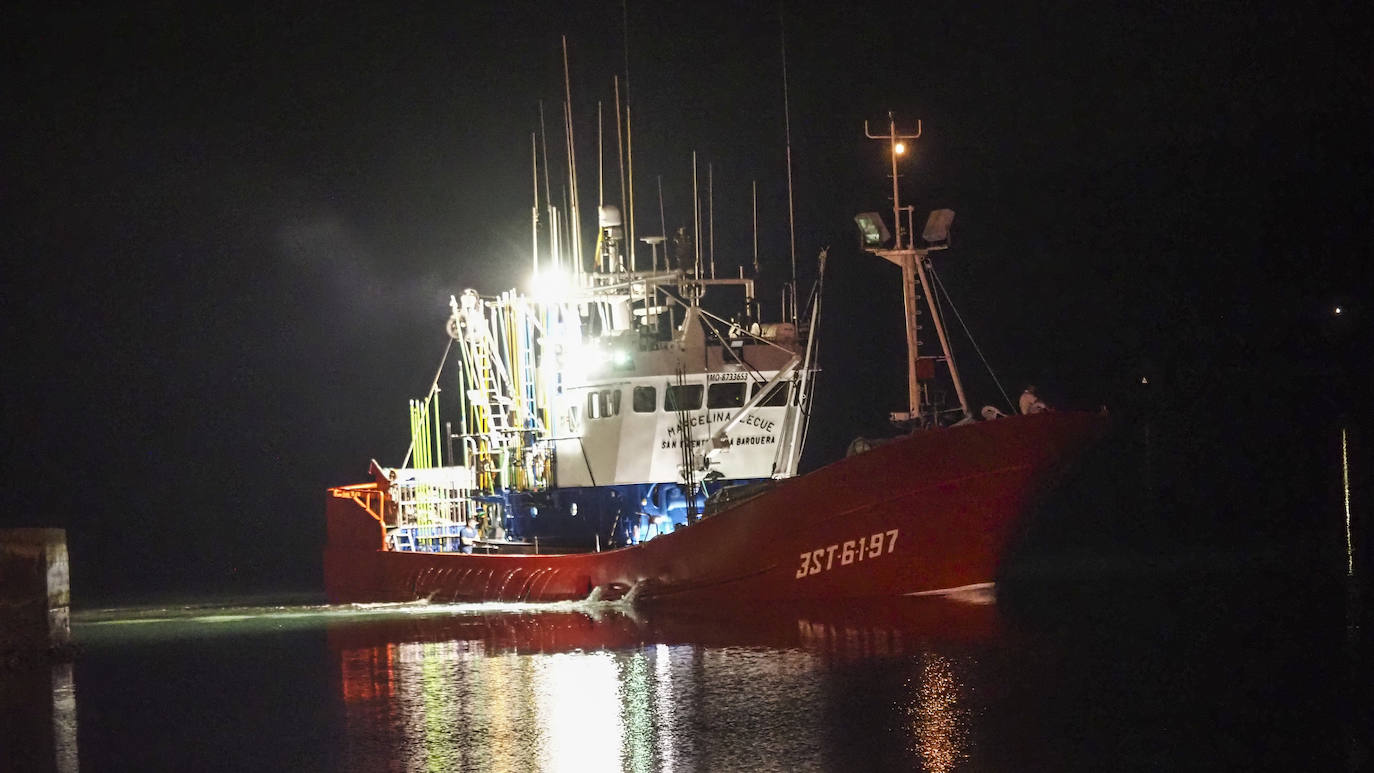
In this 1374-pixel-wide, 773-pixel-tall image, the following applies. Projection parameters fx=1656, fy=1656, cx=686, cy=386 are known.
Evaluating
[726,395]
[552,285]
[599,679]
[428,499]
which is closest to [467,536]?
[428,499]

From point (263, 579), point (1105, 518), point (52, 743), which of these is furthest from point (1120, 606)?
Answer: point (263, 579)

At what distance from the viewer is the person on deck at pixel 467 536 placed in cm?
2983

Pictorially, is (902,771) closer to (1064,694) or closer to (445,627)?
(1064,694)

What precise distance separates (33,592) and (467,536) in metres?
11.6

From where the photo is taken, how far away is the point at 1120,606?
22.7 metres

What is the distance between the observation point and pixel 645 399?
25078 mm

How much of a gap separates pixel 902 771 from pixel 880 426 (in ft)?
112

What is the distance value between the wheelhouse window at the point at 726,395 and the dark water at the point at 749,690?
363 centimetres

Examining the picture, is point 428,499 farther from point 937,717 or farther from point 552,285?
point 937,717

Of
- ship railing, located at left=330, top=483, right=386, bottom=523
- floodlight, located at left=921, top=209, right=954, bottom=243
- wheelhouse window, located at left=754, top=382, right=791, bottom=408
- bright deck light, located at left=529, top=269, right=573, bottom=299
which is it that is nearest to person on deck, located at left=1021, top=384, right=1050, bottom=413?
floodlight, located at left=921, top=209, right=954, bottom=243

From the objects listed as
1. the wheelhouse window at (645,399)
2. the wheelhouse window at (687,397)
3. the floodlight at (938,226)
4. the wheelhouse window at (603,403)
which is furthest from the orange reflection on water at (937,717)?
the wheelhouse window at (603,403)

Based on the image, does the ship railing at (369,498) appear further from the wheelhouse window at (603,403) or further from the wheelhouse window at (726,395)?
the wheelhouse window at (726,395)

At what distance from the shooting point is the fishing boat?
2133 cm

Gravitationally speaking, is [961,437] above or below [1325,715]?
above
